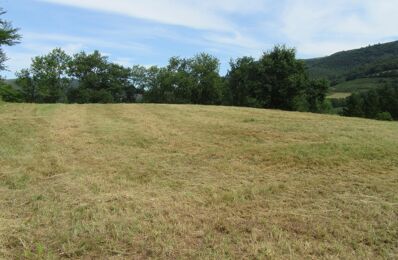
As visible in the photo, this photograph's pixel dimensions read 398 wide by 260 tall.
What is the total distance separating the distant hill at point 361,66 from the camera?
Answer: 120812mm

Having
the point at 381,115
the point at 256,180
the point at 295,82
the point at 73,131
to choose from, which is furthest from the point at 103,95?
the point at 256,180

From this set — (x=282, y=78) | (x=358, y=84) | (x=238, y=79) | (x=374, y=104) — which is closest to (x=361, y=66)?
(x=358, y=84)

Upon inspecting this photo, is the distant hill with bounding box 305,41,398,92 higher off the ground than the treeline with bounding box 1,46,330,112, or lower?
higher

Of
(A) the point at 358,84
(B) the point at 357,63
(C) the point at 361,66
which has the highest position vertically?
(B) the point at 357,63

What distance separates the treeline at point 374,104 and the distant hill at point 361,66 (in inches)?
1547

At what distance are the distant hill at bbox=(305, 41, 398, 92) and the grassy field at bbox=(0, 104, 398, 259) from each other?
110327 mm

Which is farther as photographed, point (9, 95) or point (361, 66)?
point (361, 66)

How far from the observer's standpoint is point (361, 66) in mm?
148625

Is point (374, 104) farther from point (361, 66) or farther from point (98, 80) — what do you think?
point (361, 66)

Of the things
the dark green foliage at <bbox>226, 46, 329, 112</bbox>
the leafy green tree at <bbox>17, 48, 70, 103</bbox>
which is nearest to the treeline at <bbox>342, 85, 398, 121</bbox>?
the dark green foliage at <bbox>226, 46, 329, 112</bbox>

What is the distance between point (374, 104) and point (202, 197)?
71884 mm

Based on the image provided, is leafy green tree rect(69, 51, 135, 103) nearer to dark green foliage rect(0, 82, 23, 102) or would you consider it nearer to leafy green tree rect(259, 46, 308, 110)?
dark green foliage rect(0, 82, 23, 102)

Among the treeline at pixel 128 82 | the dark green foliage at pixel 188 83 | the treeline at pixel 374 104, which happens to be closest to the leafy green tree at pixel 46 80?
the treeline at pixel 128 82

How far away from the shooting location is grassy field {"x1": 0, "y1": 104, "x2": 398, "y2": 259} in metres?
4.00
